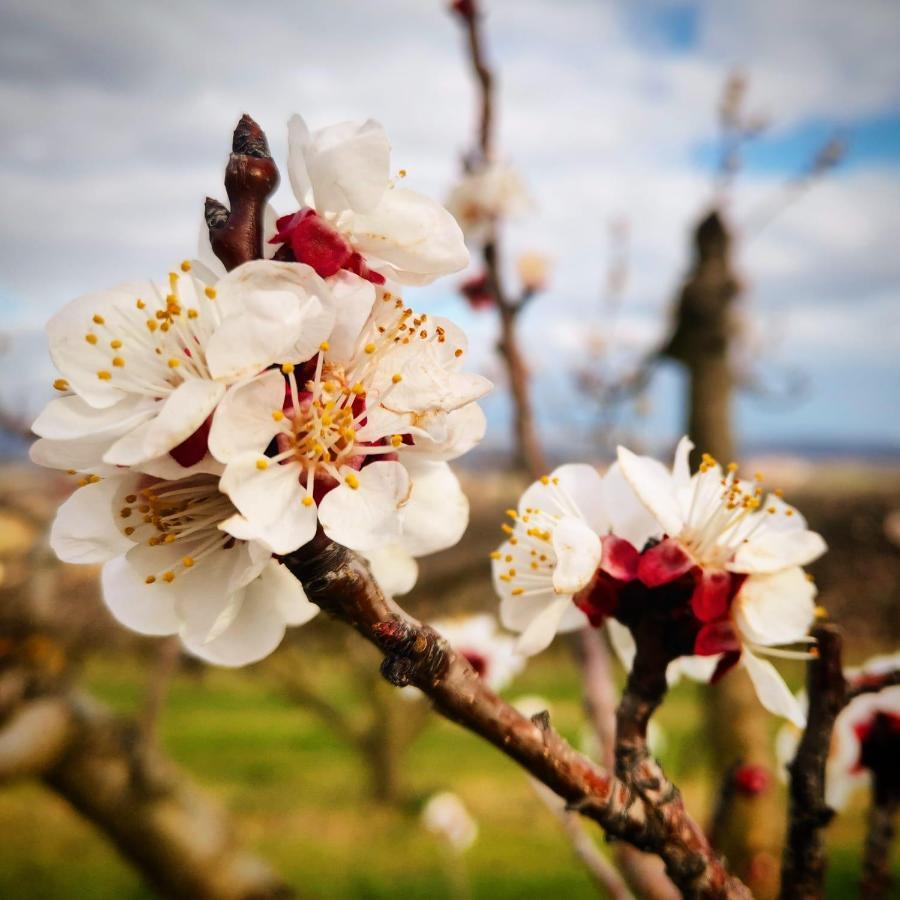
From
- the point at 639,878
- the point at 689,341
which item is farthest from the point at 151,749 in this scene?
the point at 689,341

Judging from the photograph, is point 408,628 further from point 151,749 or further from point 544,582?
point 151,749

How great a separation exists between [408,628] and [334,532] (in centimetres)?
6

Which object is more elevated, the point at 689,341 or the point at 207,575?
the point at 207,575

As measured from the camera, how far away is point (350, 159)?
0.40 metres

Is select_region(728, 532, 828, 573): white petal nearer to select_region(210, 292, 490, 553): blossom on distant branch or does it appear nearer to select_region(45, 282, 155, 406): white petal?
select_region(210, 292, 490, 553): blossom on distant branch

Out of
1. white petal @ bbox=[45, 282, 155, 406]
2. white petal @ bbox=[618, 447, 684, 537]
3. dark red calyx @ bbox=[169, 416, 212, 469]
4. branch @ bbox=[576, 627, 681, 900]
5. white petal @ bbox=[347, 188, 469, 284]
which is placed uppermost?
white petal @ bbox=[347, 188, 469, 284]

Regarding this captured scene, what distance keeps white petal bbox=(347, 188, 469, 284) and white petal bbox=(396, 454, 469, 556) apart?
0.36ft

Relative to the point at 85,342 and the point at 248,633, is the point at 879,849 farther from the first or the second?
the point at 85,342

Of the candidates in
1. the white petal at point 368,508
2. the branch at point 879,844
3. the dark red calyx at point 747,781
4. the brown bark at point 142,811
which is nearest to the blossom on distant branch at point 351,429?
the white petal at point 368,508

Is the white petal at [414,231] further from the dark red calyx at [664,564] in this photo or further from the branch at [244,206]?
the dark red calyx at [664,564]

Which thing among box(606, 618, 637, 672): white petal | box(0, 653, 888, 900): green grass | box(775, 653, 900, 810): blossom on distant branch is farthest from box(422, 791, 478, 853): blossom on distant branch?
box(606, 618, 637, 672): white petal

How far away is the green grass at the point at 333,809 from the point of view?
101 inches

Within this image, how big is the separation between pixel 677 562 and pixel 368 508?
0.63 ft

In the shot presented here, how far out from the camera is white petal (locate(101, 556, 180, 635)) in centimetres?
44
